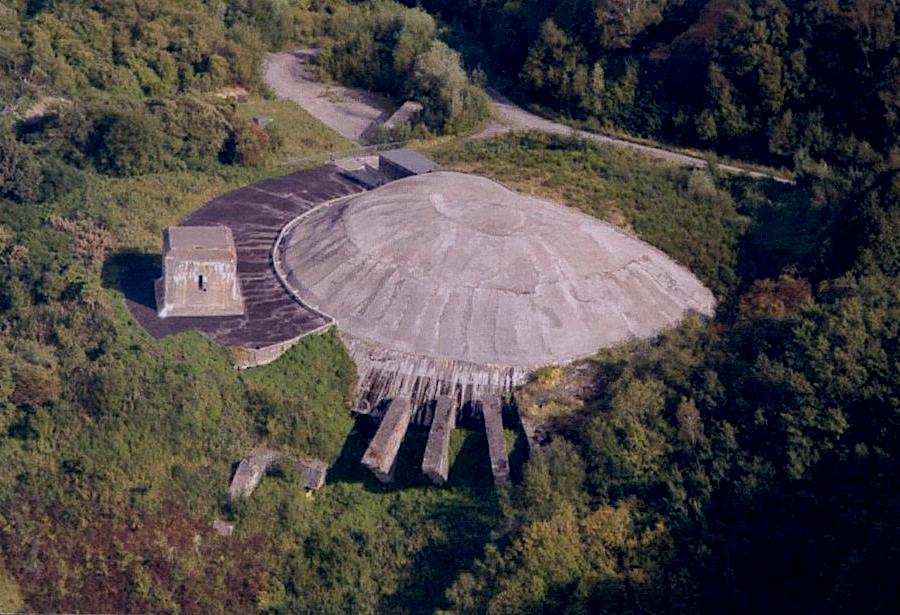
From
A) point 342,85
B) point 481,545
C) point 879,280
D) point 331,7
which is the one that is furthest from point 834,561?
point 331,7

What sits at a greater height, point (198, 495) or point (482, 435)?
point (482, 435)

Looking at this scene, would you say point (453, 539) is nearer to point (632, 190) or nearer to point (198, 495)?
point (198, 495)

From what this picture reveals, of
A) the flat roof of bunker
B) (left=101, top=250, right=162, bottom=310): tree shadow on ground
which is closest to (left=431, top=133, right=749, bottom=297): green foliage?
the flat roof of bunker

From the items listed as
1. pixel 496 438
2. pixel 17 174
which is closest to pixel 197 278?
pixel 496 438

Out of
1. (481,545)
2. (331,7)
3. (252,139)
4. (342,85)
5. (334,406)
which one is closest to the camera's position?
(481,545)

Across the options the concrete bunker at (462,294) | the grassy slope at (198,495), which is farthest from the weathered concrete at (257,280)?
the concrete bunker at (462,294)

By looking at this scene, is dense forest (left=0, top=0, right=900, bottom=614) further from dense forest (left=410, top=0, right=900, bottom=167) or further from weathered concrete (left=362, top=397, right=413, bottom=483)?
weathered concrete (left=362, top=397, right=413, bottom=483)

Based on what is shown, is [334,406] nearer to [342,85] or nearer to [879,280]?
[879,280]

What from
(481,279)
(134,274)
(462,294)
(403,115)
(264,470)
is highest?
(481,279)
